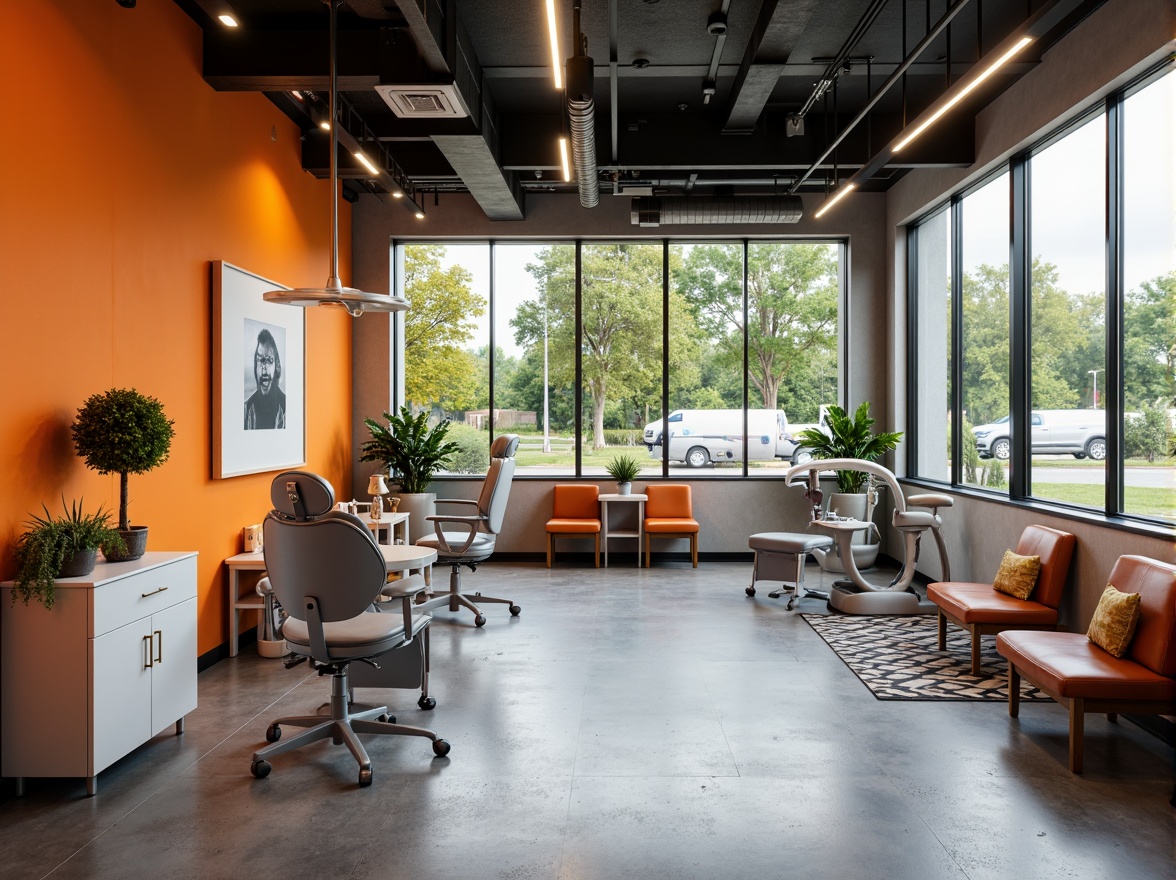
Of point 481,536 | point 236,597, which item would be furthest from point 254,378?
point 481,536

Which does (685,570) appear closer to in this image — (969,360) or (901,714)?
(969,360)

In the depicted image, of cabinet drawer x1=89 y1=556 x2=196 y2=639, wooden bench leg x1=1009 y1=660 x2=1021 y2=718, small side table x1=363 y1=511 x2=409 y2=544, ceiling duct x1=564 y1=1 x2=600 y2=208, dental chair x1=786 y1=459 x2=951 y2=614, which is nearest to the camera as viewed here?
cabinet drawer x1=89 y1=556 x2=196 y2=639

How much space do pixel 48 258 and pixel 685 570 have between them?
6.24 metres

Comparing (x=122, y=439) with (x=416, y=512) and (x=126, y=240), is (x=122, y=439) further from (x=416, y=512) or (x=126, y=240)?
(x=416, y=512)

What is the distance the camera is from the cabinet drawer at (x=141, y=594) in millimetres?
3334

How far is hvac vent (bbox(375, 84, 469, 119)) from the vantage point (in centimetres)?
492

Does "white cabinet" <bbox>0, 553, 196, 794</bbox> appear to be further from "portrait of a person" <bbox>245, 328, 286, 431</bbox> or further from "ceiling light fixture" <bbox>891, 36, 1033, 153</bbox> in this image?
"ceiling light fixture" <bbox>891, 36, 1033, 153</bbox>

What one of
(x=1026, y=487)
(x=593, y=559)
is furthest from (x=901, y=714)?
(x=593, y=559)

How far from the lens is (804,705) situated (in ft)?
14.3

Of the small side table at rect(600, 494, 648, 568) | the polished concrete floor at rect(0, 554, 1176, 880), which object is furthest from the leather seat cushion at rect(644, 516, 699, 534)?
the polished concrete floor at rect(0, 554, 1176, 880)

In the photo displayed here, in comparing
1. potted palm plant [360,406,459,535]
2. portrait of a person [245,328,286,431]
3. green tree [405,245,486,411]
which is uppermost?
green tree [405,245,486,411]

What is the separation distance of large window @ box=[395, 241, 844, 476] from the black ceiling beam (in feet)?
8.50

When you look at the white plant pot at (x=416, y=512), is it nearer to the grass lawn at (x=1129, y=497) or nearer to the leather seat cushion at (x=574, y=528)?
the leather seat cushion at (x=574, y=528)

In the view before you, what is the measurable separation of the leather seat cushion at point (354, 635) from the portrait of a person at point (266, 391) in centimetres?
256
